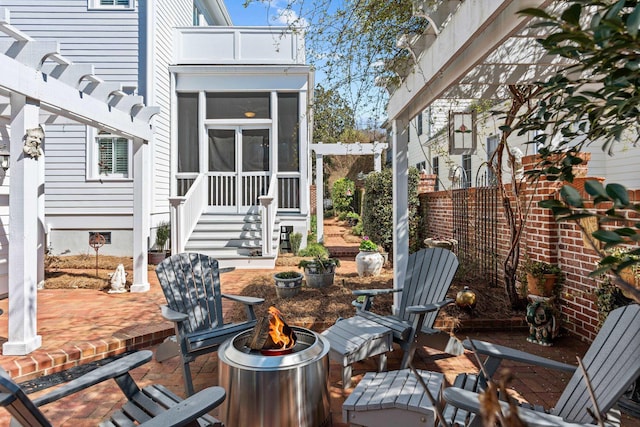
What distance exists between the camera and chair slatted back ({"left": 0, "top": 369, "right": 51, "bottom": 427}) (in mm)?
1476

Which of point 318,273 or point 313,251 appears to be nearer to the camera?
point 318,273

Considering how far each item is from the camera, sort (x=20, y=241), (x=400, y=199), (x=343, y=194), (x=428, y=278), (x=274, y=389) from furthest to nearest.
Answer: (x=343, y=194)
(x=400, y=199)
(x=428, y=278)
(x=20, y=241)
(x=274, y=389)

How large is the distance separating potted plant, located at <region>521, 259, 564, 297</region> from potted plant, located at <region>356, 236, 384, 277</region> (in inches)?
103

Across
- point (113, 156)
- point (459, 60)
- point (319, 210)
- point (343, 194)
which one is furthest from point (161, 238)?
point (343, 194)

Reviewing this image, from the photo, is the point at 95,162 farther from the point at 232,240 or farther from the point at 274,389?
the point at 274,389

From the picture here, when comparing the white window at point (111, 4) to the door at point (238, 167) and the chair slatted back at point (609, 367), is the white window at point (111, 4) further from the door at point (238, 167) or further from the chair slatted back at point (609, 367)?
the chair slatted back at point (609, 367)

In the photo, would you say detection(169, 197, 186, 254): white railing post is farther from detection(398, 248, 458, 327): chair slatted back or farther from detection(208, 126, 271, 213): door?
detection(398, 248, 458, 327): chair slatted back

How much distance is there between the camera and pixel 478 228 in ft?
19.4

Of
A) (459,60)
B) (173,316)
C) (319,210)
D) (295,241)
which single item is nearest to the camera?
(459,60)

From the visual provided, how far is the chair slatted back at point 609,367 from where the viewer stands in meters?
1.69

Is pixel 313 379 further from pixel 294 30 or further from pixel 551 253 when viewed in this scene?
pixel 551 253

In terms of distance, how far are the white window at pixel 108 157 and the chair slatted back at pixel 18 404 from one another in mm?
7404

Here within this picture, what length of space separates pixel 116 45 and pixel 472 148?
7.52 meters

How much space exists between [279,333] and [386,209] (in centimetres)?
578
